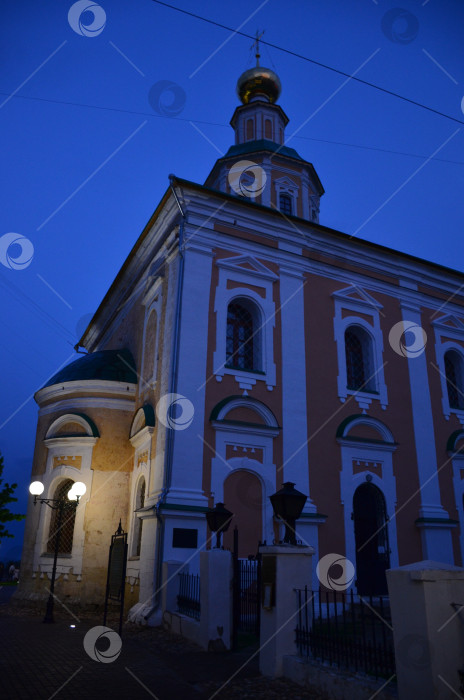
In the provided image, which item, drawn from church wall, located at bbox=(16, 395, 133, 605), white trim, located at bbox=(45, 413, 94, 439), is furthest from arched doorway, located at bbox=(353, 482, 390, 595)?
white trim, located at bbox=(45, 413, 94, 439)

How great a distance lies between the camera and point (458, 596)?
5.24m

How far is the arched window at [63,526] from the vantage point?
14.1 metres

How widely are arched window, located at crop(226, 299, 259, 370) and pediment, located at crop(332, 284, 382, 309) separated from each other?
283 centimetres

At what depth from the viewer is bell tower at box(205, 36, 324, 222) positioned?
1914 cm

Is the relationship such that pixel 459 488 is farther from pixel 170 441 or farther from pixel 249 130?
pixel 249 130

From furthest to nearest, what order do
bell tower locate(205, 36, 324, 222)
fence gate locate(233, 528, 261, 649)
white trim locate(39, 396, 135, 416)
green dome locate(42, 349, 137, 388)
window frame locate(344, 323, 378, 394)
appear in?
bell tower locate(205, 36, 324, 222)
window frame locate(344, 323, 378, 394)
green dome locate(42, 349, 137, 388)
white trim locate(39, 396, 135, 416)
fence gate locate(233, 528, 261, 649)

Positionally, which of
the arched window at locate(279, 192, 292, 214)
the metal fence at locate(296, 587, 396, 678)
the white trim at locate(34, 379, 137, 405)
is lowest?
the metal fence at locate(296, 587, 396, 678)

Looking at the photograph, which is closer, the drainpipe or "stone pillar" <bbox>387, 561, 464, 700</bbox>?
"stone pillar" <bbox>387, 561, 464, 700</bbox>

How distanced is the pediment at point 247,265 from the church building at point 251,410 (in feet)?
0.19

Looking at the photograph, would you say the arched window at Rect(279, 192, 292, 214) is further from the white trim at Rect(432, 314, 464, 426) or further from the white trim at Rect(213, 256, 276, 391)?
the white trim at Rect(432, 314, 464, 426)

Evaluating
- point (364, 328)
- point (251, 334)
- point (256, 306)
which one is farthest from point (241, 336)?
point (364, 328)

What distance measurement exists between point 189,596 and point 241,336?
22.2ft

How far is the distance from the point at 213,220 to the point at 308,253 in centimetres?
317

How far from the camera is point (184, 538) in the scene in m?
11.5
